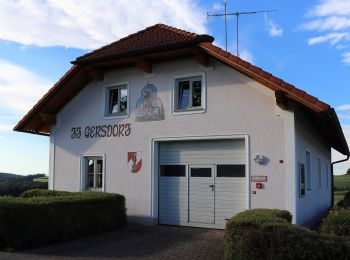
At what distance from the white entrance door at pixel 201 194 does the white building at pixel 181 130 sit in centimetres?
3

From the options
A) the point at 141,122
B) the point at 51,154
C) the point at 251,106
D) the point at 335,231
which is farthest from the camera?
the point at 51,154

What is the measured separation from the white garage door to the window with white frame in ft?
3.54

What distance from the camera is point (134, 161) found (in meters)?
14.3

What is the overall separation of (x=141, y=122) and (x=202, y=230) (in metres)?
3.90

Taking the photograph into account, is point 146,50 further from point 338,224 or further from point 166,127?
point 338,224

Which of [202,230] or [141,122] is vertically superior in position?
[141,122]

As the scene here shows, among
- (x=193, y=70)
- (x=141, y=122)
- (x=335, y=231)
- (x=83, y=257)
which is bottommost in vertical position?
(x=83, y=257)

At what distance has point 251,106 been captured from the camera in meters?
12.4

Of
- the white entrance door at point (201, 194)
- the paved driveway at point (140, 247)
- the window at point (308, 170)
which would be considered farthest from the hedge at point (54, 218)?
the window at point (308, 170)

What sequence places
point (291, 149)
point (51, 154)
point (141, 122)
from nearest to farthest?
point (291, 149) → point (141, 122) → point (51, 154)

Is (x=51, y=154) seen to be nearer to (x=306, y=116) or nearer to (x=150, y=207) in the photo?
(x=150, y=207)

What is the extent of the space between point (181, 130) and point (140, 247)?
4331 millimetres

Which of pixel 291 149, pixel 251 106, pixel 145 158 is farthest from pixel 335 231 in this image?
pixel 145 158

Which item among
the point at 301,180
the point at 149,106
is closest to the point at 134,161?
the point at 149,106
